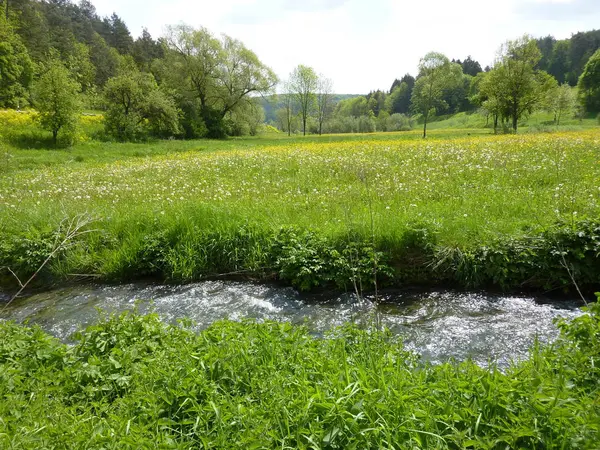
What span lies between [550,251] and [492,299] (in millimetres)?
1382

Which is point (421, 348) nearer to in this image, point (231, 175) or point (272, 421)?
point (272, 421)

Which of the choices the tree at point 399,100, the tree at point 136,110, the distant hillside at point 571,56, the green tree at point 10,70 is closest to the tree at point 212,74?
the tree at point 136,110

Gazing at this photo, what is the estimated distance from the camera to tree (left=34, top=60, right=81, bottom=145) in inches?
1058

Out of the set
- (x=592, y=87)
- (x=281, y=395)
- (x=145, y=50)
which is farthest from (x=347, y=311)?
(x=592, y=87)

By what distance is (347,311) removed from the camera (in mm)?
6211

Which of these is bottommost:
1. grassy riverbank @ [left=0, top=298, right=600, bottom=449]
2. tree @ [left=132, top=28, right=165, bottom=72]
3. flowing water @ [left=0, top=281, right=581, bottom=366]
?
flowing water @ [left=0, top=281, right=581, bottom=366]

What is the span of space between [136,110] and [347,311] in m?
40.0

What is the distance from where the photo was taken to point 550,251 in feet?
20.9

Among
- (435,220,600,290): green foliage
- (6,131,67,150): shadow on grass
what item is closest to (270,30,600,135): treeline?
(6,131,67,150): shadow on grass

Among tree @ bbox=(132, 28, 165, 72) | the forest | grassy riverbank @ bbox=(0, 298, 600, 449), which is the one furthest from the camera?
tree @ bbox=(132, 28, 165, 72)

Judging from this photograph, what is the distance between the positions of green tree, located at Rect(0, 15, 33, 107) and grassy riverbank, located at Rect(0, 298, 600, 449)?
173 feet

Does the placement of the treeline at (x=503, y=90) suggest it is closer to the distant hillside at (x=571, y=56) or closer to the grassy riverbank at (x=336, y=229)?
the distant hillside at (x=571, y=56)

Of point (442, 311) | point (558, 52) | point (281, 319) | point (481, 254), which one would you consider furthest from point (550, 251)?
point (558, 52)

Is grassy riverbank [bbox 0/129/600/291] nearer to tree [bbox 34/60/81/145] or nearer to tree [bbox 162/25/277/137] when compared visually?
tree [bbox 34/60/81/145]
